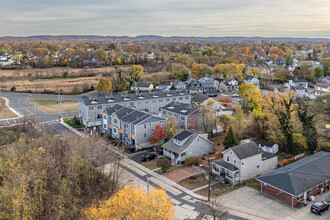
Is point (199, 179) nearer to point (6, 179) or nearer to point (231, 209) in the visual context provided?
point (231, 209)

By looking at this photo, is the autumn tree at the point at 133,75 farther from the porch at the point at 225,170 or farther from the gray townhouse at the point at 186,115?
the porch at the point at 225,170

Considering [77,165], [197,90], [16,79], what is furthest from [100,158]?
[16,79]

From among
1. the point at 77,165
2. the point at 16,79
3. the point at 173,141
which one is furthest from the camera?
the point at 16,79

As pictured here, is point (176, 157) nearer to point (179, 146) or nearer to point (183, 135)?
point (179, 146)

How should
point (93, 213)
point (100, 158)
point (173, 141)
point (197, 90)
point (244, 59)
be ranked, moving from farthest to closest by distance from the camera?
point (244, 59)
point (197, 90)
point (173, 141)
point (100, 158)
point (93, 213)

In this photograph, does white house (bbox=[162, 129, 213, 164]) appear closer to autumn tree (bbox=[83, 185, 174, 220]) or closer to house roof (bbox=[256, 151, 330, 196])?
house roof (bbox=[256, 151, 330, 196])
